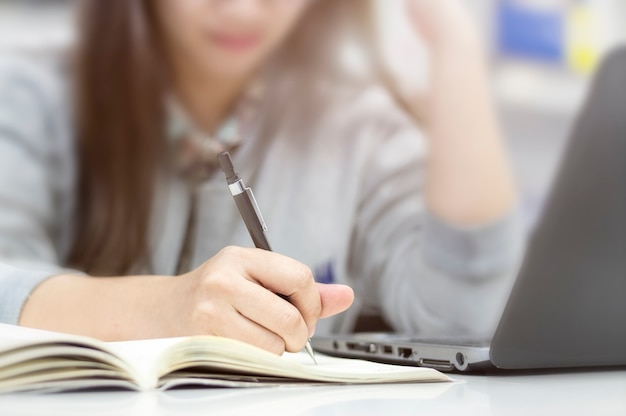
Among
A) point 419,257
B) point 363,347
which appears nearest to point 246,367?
point 363,347

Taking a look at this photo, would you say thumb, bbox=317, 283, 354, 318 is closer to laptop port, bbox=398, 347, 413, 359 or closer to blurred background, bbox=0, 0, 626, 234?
laptop port, bbox=398, 347, 413, 359

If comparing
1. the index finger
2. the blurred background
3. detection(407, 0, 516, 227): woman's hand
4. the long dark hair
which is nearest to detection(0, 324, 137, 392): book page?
the index finger

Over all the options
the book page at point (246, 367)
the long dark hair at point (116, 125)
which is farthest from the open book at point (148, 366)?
the long dark hair at point (116, 125)

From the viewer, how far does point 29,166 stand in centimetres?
94

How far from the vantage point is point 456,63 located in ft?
3.49

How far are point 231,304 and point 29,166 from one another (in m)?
0.61

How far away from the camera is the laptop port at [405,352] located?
0.47 metres

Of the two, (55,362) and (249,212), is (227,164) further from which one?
Result: (55,362)

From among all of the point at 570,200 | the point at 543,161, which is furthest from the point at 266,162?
the point at 543,161

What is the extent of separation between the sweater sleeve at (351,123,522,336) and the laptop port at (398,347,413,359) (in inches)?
19.1

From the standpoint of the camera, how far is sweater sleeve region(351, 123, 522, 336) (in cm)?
99

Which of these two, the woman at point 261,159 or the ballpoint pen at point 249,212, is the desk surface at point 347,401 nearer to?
the ballpoint pen at point 249,212

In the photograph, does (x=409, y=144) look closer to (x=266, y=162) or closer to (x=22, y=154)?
(x=266, y=162)

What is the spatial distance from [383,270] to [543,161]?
898mm
